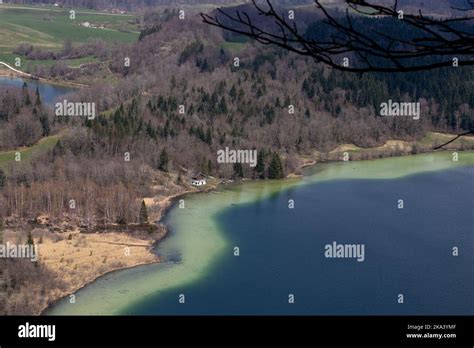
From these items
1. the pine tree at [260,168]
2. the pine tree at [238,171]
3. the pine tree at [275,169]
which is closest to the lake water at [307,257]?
the pine tree at [275,169]

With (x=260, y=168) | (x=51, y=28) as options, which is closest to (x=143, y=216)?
(x=260, y=168)

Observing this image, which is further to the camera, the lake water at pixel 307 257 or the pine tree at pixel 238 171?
the pine tree at pixel 238 171

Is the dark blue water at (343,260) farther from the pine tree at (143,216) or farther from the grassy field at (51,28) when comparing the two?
the grassy field at (51,28)

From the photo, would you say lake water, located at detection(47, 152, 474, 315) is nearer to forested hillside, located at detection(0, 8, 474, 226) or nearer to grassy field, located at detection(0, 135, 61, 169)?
forested hillside, located at detection(0, 8, 474, 226)

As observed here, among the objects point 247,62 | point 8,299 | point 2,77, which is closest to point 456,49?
point 8,299

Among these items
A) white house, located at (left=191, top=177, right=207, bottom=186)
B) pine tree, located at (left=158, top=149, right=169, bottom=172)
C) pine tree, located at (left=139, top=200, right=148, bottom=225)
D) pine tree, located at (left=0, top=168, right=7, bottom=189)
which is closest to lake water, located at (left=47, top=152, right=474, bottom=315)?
pine tree, located at (left=139, top=200, right=148, bottom=225)
